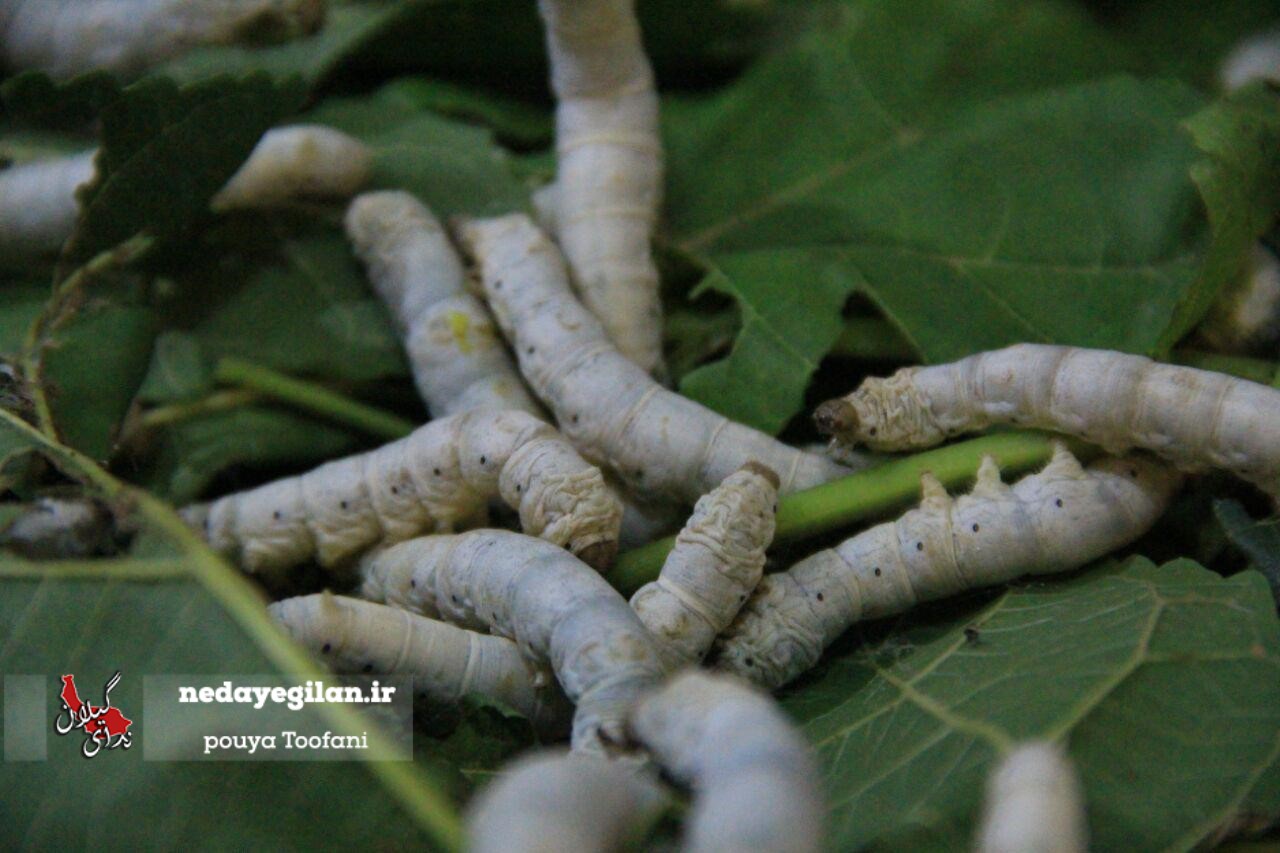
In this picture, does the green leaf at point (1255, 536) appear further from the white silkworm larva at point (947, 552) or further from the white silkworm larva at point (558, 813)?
the white silkworm larva at point (558, 813)

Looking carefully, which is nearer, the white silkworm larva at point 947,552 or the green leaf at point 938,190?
the white silkworm larva at point 947,552

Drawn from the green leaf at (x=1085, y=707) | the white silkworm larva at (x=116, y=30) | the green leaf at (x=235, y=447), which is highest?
the white silkworm larva at (x=116, y=30)

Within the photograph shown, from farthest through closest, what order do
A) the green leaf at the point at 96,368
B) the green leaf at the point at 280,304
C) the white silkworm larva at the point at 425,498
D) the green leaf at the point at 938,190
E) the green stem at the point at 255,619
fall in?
1. the green leaf at the point at 280,304
2. the green leaf at the point at 938,190
3. the green leaf at the point at 96,368
4. the white silkworm larva at the point at 425,498
5. the green stem at the point at 255,619

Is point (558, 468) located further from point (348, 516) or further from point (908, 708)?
point (908, 708)

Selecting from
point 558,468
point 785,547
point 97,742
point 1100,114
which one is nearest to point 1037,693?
point 785,547

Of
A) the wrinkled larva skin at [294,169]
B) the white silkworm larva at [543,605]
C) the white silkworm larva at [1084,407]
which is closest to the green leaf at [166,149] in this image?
the wrinkled larva skin at [294,169]

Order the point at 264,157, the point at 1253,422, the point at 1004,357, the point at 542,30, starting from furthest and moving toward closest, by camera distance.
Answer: the point at 542,30 < the point at 264,157 < the point at 1004,357 < the point at 1253,422
